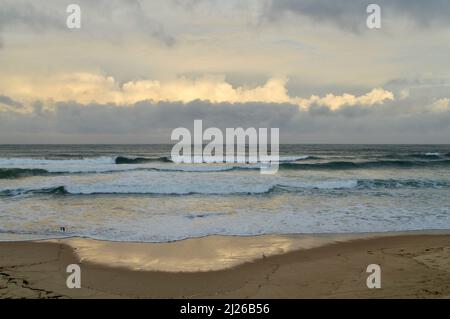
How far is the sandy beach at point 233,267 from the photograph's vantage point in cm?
558

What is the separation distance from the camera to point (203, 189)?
17.4 m

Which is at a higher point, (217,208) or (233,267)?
(217,208)

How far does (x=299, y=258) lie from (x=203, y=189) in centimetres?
1027

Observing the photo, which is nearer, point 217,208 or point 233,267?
point 233,267

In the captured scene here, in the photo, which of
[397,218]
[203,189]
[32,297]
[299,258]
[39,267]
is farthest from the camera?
[203,189]

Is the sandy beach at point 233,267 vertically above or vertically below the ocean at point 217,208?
below

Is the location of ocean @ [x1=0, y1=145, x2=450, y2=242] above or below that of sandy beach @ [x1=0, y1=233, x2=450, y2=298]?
above

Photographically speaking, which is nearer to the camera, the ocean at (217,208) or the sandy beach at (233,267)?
the sandy beach at (233,267)

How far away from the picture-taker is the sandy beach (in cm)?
558

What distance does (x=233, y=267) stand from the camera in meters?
6.79

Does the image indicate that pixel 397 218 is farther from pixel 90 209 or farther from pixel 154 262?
pixel 90 209

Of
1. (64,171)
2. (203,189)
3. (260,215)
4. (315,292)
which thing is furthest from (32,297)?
(64,171)

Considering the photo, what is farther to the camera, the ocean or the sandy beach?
the ocean

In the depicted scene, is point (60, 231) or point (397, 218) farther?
point (397, 218)
